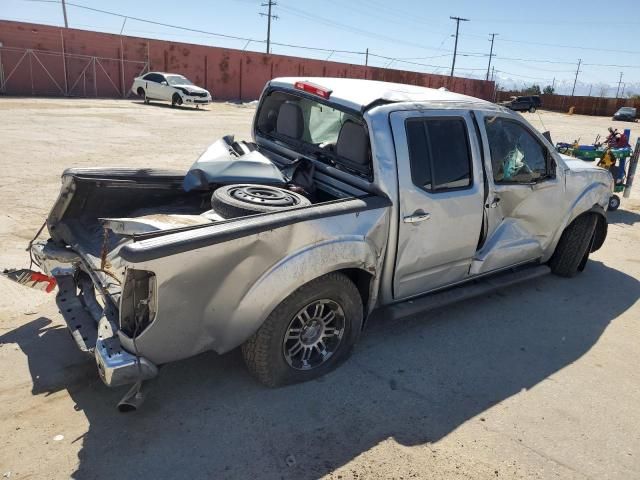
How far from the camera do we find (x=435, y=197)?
379cm

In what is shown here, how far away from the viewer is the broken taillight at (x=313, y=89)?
402 centimetres

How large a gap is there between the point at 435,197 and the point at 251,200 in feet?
4.36

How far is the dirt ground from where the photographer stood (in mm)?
2816

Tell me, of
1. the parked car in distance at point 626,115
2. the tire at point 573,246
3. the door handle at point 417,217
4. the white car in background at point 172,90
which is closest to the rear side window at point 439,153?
the door handle at point 417,217

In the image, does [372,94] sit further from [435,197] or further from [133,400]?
[133,400]

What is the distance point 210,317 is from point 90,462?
0.94 m

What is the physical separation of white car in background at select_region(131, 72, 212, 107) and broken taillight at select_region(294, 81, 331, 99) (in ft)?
74.2

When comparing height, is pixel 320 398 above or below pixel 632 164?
below

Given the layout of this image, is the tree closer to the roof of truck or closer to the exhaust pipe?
the roof of truck

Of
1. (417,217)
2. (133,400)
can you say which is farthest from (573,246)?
(133,400)

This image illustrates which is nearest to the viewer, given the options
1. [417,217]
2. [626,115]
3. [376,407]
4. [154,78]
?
[376,407]

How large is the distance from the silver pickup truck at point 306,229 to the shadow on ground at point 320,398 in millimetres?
277

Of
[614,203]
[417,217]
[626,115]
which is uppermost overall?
[626,115]

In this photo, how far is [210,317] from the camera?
2.87 m
